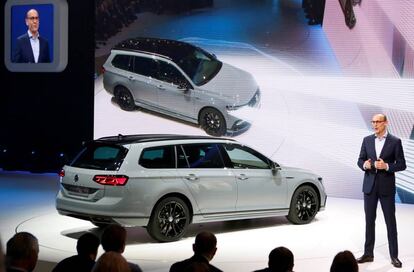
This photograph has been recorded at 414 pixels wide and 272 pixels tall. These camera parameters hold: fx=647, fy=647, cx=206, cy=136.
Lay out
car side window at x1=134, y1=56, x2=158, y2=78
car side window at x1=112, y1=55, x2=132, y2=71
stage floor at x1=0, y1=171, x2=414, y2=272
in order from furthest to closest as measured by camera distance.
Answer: car side window at x1=112, y1=55, x2=132, y2=71, car side window at x1=134, y1=56, x2=158, y2=78, stage floor at x1=0, y1=171, x2=414, y2=272

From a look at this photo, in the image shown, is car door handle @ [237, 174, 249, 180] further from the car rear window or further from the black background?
the black background

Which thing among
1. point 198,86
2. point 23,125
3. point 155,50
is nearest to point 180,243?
point 198,86

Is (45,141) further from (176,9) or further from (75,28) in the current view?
(176,9)

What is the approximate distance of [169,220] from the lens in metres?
8.09

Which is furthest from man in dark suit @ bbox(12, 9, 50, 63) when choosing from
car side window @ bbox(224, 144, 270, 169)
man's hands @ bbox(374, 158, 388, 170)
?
man's hands @ bbox(374, 158, 388, 170)

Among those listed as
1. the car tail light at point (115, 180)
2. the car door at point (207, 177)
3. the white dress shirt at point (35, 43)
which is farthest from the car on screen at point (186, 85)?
the car tail light at point (115, 180)

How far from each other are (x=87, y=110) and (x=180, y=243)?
29.7 ft

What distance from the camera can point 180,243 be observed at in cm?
812

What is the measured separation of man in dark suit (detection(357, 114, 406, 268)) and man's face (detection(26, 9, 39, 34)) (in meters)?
11.5

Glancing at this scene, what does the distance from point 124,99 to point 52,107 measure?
2615 mm

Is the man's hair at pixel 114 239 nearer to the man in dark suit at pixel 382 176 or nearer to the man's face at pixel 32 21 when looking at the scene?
the man in dark suit at pixel 382 176

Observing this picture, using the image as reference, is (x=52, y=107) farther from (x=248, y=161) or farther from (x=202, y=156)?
(x=202, y=156)

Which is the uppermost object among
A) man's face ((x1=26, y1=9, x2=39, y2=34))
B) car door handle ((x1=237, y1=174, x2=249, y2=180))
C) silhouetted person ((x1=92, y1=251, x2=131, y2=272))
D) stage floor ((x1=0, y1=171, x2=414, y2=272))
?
man's face ((x1=26, y1=9, x2=39, y2=34))

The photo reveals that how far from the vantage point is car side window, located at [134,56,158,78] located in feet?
48.5
